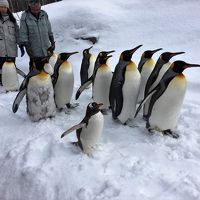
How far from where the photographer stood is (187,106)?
4516 mm

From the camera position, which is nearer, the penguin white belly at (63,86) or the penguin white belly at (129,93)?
the penguin white belly at (129,93)

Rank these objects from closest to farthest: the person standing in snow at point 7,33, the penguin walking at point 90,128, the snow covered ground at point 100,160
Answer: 1. the snow covered ground at point 100,160
2. the penguin walking at point 90,128
3. the person standing in snow at point 7,33

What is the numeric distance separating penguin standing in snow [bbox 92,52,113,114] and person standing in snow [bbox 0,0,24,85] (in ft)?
6.59

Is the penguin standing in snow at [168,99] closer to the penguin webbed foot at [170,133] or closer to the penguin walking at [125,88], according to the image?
the penguin webbed foot at [170,133]

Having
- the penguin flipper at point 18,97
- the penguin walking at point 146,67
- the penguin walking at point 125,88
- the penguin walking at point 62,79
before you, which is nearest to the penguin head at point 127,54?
the penguin walking at point 125,88

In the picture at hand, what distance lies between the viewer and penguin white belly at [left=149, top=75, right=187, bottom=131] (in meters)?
3.49

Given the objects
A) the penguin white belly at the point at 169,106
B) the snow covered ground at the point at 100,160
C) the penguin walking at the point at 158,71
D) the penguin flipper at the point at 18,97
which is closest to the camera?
the snow covered ground at the point at 100,160

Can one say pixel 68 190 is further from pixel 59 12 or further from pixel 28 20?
pixel 59 12

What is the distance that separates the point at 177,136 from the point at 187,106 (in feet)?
3.03

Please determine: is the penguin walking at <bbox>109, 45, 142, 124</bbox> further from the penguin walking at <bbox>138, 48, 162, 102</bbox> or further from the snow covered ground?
the penguin walking at <bbox>138, 48, 162, 102</bbox>

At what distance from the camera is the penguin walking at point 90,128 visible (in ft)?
10.8

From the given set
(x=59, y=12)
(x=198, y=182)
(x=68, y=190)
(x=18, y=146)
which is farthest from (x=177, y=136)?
(x=59, y=12)

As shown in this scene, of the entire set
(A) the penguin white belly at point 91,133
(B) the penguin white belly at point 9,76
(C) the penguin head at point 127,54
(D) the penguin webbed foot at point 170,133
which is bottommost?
(B) the penguin white belly at point 9,76

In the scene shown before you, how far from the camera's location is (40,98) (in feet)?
13.3
